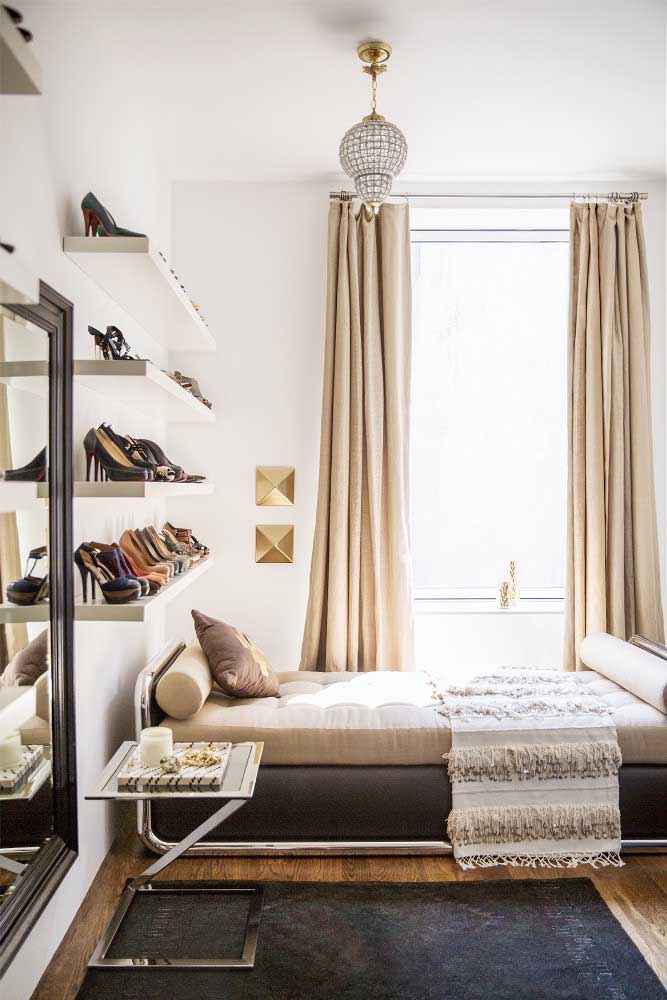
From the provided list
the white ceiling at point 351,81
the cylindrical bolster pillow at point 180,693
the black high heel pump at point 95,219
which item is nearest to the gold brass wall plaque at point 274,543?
the cylindrical bolster pillow at point 180,693

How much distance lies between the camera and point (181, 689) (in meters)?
2.79

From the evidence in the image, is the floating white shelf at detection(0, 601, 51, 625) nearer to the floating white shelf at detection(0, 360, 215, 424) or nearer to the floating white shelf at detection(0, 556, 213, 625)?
the floating white shelf at detection(0, 556, 213, 625)

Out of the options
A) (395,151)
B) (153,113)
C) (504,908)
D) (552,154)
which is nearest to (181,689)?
(504,908)

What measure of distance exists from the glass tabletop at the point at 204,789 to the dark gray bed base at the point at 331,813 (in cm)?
42

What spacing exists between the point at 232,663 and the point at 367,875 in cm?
89

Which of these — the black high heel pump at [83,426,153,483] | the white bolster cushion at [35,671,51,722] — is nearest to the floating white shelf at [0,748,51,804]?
the white bolster cushion at [35,671,51,722]

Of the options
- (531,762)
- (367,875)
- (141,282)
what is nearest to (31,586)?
(141,282)

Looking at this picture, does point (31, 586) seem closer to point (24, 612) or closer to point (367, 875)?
point (24, 612)

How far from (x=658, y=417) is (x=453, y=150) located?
169 centimetres

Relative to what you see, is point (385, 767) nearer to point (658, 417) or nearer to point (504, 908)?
point (504, 908)

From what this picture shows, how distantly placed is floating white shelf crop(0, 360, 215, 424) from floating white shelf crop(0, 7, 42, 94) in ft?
1.81

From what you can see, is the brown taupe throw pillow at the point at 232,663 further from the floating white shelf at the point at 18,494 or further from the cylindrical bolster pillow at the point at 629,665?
the cylindrical bolster pillow at the point at 629,665

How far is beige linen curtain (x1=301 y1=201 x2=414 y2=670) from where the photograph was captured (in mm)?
3869

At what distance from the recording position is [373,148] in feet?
9.12
